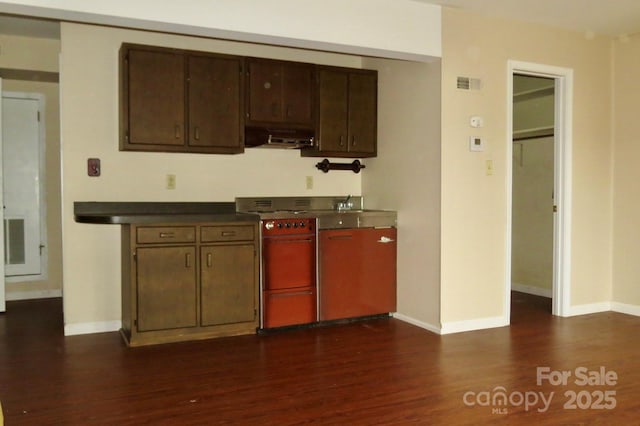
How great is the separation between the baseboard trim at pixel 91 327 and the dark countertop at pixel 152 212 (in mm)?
878

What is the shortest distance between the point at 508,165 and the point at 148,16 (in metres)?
3.01

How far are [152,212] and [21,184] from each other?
85.4 inches

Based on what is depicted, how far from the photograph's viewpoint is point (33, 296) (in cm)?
578

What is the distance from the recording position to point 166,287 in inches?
156

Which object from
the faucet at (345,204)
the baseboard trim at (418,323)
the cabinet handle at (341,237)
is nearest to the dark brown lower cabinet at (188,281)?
the cabinet handle at (341,237)

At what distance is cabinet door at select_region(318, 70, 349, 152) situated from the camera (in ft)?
15.8

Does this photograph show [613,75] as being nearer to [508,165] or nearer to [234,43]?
[508,165]

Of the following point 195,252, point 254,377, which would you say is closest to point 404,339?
point 254,377

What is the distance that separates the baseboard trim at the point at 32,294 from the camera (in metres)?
5.69

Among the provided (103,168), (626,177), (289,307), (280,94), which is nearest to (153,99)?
(103,168)

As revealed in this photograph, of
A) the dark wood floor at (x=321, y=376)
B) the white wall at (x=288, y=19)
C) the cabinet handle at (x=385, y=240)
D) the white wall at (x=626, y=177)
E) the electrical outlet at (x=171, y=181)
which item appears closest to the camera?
the dark wood floor at (x=321, y=376)

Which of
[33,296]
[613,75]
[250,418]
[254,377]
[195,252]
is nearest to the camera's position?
[250,418]

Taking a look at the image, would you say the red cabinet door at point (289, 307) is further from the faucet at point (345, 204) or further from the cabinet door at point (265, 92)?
the cabinet door at point (265, 92)

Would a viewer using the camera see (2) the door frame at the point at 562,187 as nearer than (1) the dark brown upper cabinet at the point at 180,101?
No
